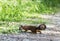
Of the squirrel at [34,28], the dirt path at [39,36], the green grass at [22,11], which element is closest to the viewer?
the dirt path at [39,36]

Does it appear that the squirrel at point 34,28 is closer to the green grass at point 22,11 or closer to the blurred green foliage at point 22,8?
the green grass at point 22,11

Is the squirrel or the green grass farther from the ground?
the green grass

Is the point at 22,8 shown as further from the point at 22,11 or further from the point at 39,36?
the point at 39,36

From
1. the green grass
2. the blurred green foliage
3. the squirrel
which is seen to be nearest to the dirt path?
the squirrel

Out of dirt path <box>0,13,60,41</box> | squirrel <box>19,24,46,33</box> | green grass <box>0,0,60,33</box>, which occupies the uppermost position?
green grass <box>0,0,60,33</box>

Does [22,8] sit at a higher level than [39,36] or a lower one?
higher

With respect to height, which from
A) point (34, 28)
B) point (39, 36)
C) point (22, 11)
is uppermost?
point (22, 11)

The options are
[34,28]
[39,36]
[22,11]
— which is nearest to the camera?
[39,36]

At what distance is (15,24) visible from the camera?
6344 millimetres

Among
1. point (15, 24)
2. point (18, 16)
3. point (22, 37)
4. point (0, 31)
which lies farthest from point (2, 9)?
point (22, 37)

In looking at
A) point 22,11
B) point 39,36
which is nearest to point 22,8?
point 22,11

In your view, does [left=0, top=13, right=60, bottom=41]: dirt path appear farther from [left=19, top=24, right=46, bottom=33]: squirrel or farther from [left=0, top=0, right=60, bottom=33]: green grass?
[left=0, top=0, right=60, bottom=33]: green grass

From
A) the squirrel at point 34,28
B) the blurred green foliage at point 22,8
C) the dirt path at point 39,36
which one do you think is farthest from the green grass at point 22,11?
the dirt path at point 39,36

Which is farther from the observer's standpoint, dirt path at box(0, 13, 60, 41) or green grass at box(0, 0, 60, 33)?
green grass at box(0, 0, 60, 33)
